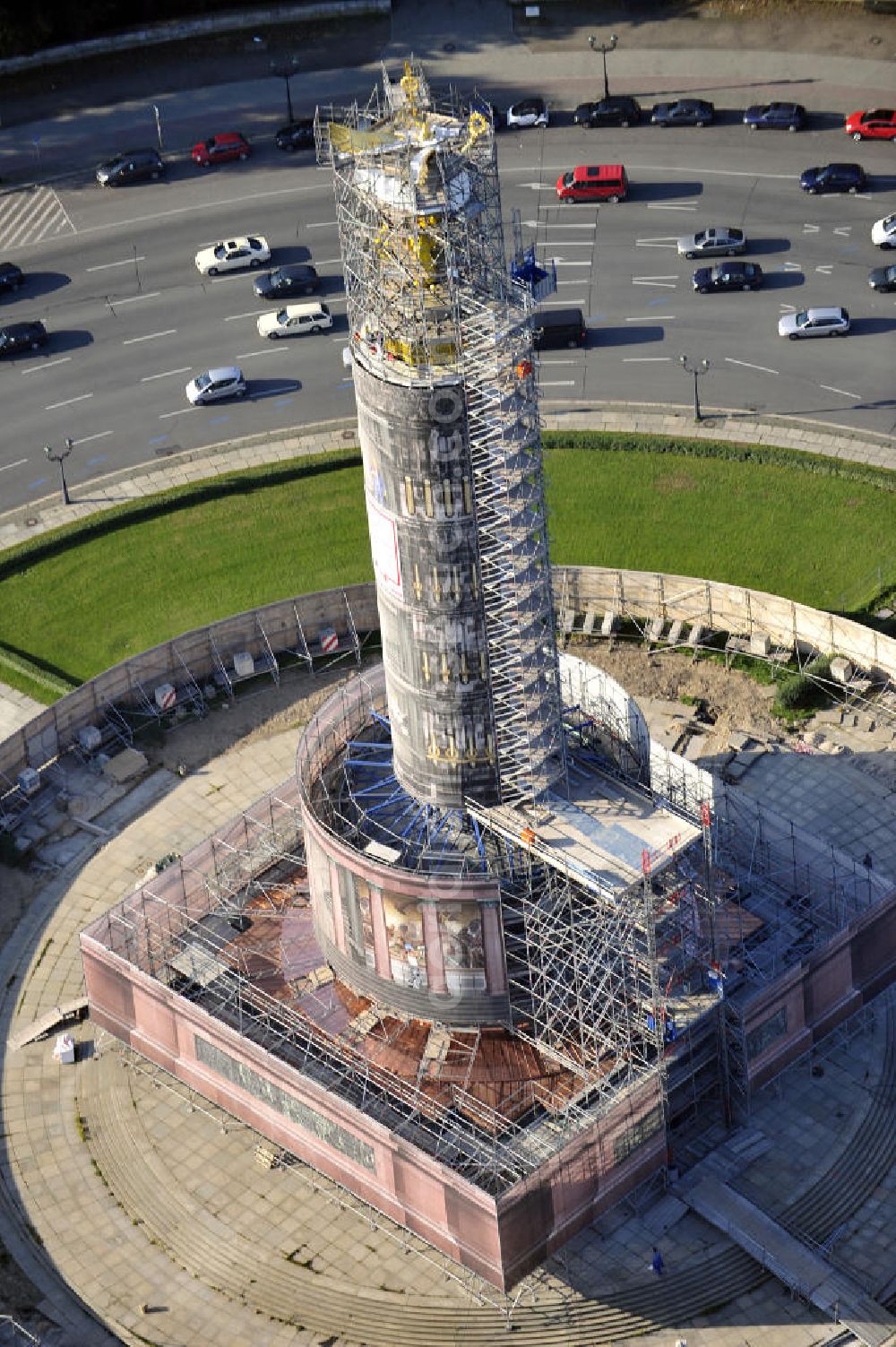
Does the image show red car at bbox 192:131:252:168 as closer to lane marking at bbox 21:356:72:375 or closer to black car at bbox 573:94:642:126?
lane marking at bbox 21:356:72:375

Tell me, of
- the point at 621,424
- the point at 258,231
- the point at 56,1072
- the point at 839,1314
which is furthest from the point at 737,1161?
the point at 258,231

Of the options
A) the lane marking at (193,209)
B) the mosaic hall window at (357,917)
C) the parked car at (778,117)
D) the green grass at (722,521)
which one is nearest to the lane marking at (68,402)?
the lane marking at (193,209)

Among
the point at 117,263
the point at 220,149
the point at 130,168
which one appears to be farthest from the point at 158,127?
the point at 117,263

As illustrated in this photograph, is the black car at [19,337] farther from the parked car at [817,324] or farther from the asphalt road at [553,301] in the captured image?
the parked car at [817,324]

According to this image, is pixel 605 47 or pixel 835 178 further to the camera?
pixel 605 47

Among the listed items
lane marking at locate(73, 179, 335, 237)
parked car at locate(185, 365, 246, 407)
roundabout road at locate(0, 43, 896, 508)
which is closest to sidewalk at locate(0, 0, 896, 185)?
roundabout road at locate(0, 43, 896, 508)

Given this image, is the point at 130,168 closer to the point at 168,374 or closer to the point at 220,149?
the point at 220,149
